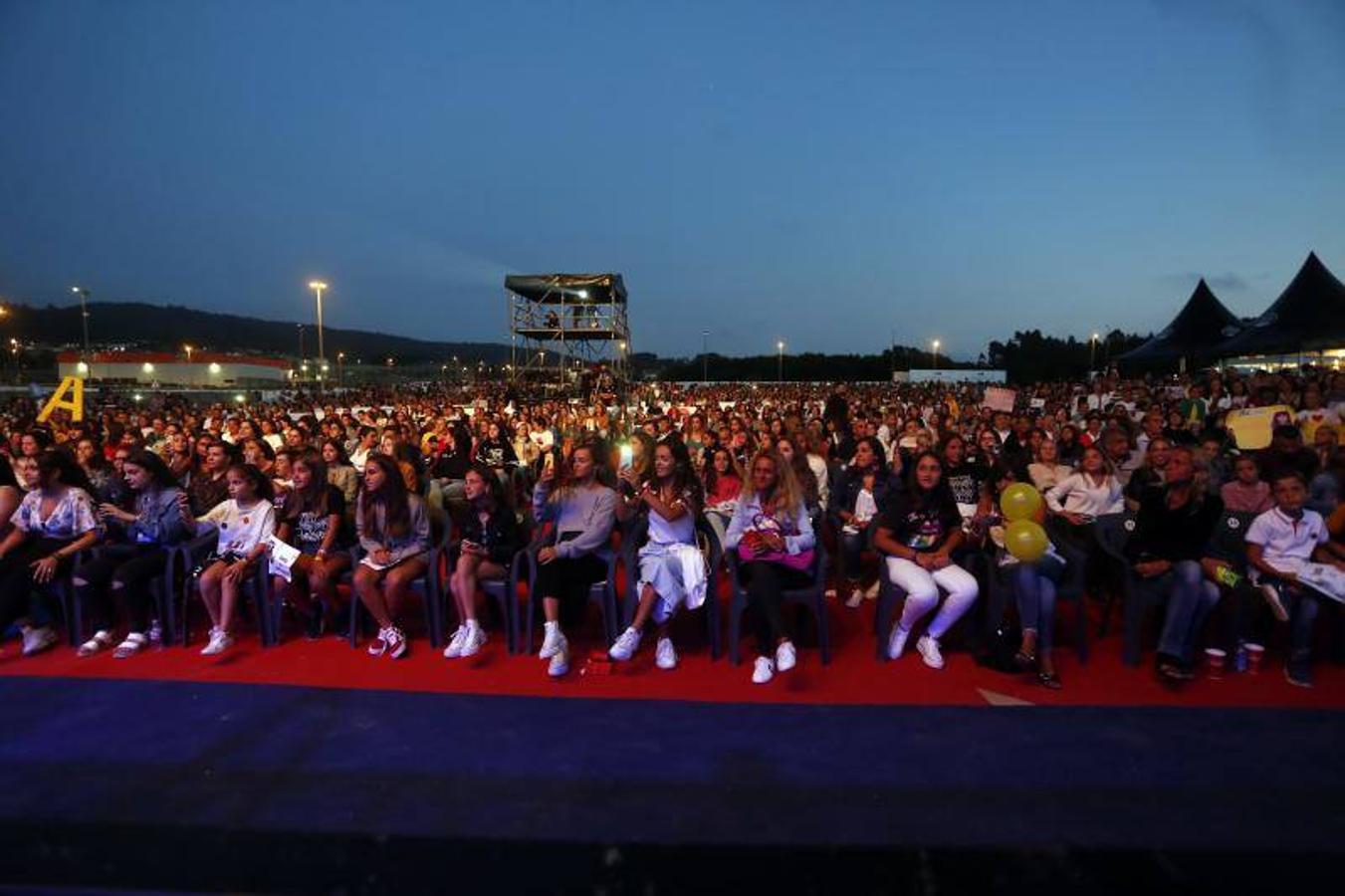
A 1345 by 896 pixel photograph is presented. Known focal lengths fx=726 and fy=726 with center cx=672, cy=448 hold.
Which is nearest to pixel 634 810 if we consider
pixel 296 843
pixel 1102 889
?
pixel 296 843

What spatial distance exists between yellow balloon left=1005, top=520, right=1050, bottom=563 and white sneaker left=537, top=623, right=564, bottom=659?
2721 millimetres

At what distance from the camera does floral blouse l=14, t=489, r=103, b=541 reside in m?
4.92

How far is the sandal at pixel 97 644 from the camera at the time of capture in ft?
15.2

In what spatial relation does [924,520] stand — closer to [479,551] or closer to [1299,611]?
[1299,611]

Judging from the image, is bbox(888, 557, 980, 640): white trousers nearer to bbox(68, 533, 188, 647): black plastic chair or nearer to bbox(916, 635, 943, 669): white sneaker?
bbox(916, 635, 943, 669): white sneaker

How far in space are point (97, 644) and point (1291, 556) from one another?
24.0ft

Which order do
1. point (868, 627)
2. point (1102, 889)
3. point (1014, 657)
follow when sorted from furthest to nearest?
point (868, 627), point (1014, 657), point (1102, 889)

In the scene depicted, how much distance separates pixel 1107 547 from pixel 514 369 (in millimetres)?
22412

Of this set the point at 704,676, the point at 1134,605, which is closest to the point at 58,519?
the point at 704,676

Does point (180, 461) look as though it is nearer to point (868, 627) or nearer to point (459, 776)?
point (459, 776)

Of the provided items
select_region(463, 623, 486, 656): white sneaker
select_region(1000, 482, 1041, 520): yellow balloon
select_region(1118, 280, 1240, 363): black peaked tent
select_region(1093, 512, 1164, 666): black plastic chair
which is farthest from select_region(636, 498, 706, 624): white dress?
select_region(1118, 280, 1240, 363): black peaked tent

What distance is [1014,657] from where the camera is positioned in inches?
166

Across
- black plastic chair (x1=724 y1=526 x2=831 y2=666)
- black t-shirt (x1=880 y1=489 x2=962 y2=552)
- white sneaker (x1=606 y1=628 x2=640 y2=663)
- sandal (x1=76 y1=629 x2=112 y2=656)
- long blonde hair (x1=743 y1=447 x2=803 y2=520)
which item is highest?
long blonde hair (x1=743 y1=447 x2=803 y2=520)

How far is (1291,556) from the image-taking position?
4.16 m
